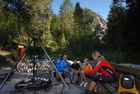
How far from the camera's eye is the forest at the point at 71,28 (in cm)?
2151

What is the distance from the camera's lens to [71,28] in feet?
186

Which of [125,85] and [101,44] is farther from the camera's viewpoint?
[101,44]

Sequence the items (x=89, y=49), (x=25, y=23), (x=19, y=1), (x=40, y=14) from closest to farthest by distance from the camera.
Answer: (x=19, y=1), (x=25, y=23), (x=40, y=14), (x=89, y=49)

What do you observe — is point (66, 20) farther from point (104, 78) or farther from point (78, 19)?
point (104, 78)

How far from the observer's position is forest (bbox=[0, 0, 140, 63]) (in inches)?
847

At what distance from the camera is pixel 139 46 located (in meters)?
20.6

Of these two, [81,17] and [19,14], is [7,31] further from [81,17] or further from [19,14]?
[81,17]

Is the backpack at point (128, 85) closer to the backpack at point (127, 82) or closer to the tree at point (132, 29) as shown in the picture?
the backpack at point (127, 82)

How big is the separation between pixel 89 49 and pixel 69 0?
2821cm

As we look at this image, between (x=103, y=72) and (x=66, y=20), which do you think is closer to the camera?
(x=103, y=72)

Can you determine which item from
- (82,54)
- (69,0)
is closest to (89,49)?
(82,54)

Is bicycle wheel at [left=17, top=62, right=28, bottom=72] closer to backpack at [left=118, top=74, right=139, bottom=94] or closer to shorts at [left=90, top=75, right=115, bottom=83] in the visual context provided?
shorts at [left=90, top=75, right=115, bottom=83]

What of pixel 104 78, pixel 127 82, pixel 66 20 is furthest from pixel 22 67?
pixel 66 20

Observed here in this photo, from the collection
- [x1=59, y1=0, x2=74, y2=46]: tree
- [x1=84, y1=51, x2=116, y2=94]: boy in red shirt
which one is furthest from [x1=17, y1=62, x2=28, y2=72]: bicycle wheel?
[x1=59, y1=0, x2=74, y2=46]: tree
